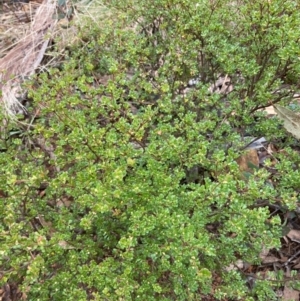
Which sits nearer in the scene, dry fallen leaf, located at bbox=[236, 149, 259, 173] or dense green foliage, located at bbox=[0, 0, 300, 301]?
dense green foliage, located at bbox=[0, 0, 300, 301]

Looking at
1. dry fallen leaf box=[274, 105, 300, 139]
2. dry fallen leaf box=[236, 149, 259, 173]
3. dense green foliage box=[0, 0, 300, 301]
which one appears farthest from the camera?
dry fallen leaf box=[236, 149, 259, 173]

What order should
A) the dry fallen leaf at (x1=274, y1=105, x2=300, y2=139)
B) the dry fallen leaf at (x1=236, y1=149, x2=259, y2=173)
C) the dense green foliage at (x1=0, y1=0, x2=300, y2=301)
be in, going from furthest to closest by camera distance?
the dry fallen leaf at (x1=236, y1=149, x2=259, y2=173), the dry fallen leaf at (x1=274, y1=105, x2=300, y2=139), the dense green foliage at (x1=0, y1=0, x2=300, y2=301)

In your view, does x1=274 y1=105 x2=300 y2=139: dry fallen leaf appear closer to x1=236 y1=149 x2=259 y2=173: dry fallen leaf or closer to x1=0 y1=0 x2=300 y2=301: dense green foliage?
x1=0 y1=0 x2=300 y2=301: dense green foliage

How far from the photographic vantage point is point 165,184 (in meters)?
1.57

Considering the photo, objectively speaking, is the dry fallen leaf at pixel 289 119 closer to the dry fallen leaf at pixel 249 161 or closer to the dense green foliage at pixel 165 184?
the dense green foliage at pixel 165 184

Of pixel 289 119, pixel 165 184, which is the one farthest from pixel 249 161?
pixel 165 184

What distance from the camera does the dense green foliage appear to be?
4.83ft

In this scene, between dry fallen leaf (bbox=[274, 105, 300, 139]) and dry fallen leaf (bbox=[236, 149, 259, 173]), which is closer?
dry fallen leaf (bbox=[274, 105, 300, 139])

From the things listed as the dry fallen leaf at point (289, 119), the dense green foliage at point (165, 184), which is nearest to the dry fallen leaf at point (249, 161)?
the dense green foliage at point (165, 184)

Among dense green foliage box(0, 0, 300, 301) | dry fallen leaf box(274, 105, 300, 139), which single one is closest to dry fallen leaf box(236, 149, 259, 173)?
dense green foliage box(0, 0, 300, 301)

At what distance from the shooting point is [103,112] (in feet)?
6.23

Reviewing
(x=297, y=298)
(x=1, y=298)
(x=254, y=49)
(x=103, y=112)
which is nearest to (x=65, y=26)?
(x=103, y=112)

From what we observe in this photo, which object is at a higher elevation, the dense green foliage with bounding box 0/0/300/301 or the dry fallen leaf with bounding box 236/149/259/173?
the dense green foliage with bounding box 0/0/300/301

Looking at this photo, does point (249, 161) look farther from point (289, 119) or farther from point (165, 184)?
point (165, 184)
